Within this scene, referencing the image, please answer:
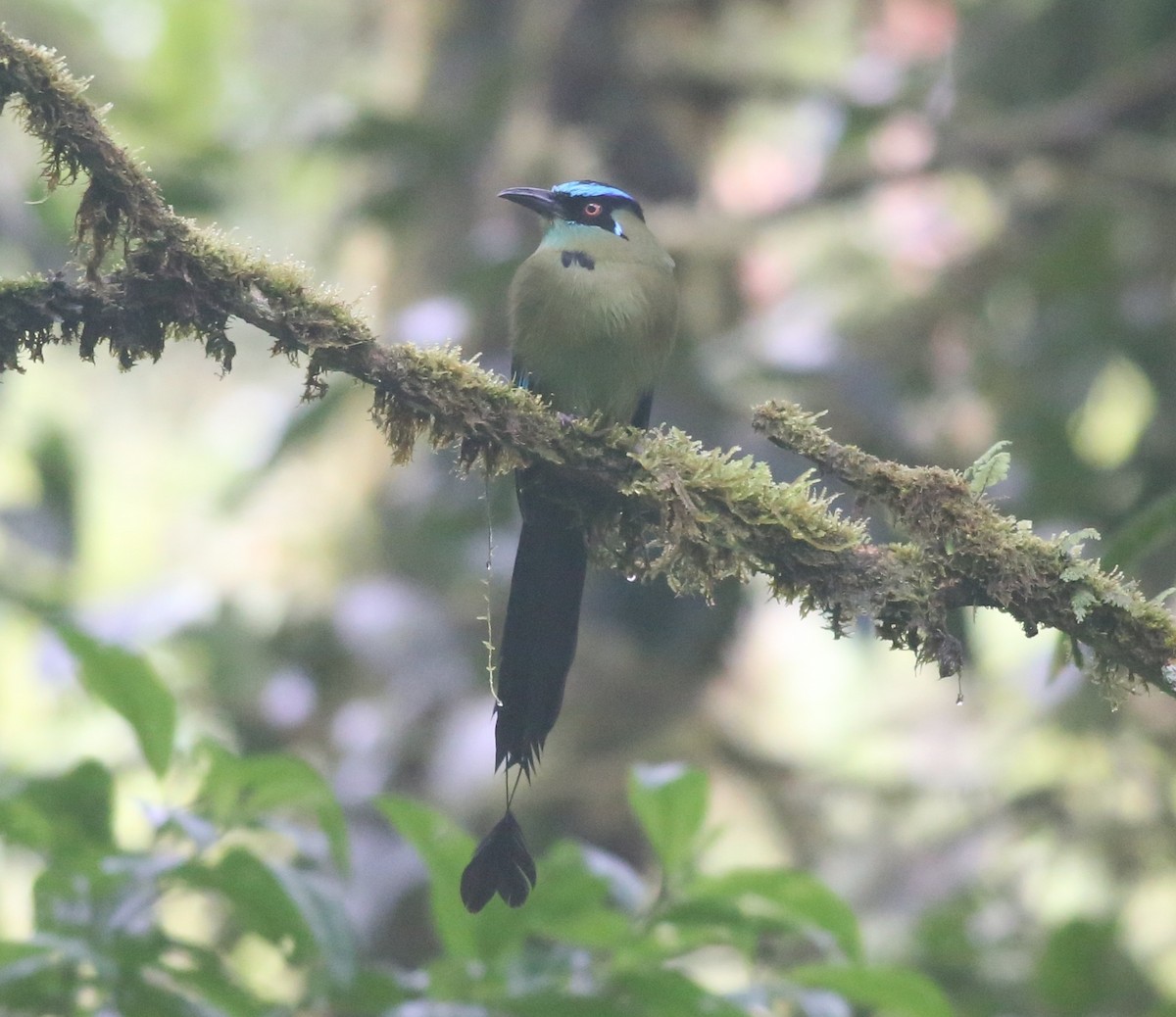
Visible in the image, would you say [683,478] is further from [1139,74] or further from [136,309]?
[1139,74]

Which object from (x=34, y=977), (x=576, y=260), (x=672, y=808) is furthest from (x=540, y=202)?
(x=34, y=977)

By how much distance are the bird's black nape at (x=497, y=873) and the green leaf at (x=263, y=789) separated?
0.70ft

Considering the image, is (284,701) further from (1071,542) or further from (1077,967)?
(1071,542)

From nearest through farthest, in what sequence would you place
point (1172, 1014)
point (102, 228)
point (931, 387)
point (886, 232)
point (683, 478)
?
point (102, 228) < point (683, 478) < point (1172, 1014) < point (931, 387) < point (886, 232)

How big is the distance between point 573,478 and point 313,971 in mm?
890

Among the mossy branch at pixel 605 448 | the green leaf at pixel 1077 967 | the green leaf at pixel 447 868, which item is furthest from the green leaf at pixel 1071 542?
the green leaf at pixel 1077 967

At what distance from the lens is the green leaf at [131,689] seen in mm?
1946

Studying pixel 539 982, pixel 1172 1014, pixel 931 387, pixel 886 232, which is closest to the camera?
pixel 539 982

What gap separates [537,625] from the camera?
2322 millimetres

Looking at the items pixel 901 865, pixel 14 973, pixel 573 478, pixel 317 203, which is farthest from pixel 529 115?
pixel 14 973

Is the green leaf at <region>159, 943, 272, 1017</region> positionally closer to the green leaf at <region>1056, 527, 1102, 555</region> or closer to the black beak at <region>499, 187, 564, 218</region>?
the green leaf at <region>1056, 527, 1102, 555</region>

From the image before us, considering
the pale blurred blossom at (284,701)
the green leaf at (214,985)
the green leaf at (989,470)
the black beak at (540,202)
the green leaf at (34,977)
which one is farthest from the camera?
the pale blurred blossom at (284,701)

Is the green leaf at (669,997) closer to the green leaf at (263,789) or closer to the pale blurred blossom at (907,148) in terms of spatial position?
the green leaf at (263,789)

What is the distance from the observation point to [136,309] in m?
1.66
